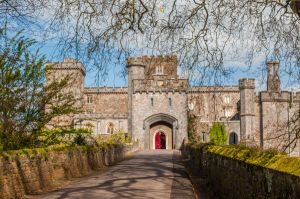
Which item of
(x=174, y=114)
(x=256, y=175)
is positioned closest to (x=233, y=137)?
(x=174, y=114)

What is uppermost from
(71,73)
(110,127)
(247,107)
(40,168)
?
(247,107)

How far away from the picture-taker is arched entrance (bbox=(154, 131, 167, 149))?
4981cm

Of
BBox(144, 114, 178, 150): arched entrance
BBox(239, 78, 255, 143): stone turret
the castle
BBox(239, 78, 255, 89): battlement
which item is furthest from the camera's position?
BBox(239, 78, 255, 89): battlement

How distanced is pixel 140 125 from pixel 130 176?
30728mm

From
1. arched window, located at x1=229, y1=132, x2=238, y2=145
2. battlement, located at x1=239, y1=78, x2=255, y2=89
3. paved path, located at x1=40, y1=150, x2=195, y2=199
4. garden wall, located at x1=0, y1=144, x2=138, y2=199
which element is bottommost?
paved path, located at x1=40, y1=150, x2=195, y2=199

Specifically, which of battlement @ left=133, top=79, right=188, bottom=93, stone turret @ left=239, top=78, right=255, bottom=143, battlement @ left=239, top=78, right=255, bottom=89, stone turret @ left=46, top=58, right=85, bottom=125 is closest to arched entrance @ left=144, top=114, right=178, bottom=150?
battlement @ left=133, top=79, right=188, bottom=93

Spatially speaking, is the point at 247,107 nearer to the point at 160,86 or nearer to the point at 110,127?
the point at 160,86

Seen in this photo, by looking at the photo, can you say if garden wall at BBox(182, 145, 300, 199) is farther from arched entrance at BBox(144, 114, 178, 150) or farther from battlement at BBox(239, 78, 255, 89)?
battlement at BBox(239, 78, 255, 89)

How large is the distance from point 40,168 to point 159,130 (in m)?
35.3

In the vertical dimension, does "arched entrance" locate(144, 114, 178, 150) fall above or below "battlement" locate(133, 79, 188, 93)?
below

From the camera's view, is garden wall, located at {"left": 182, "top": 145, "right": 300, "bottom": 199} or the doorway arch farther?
the doorway arch

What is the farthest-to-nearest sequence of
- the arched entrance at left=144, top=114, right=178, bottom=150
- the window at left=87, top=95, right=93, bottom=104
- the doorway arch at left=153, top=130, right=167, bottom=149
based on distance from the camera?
1. the window at left=87, top=95, right=93, bottom=104
2. the doorway arch at left=153, top=130, right=167, bottom=149
3. the arched entrance at left=144, top=114, right=178, bottom=150

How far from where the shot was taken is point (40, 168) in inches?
511

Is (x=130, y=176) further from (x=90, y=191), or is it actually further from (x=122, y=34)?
(x=122, y=34)
